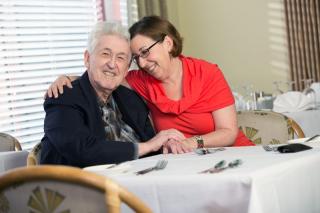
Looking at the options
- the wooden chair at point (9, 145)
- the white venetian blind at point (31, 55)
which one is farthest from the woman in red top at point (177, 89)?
the white venetian blind at point (31, 55)

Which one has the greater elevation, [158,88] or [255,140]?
[158,88]

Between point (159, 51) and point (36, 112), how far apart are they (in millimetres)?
2900

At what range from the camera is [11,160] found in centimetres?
297

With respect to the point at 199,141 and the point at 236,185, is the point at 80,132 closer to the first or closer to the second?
the point at 199,141

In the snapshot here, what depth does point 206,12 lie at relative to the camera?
6973mm

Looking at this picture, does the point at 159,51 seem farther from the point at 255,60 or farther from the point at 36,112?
the point at 255,60

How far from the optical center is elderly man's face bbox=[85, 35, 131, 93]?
267cm

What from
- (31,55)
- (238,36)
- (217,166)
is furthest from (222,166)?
(238,36)

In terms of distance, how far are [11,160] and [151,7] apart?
144 inches

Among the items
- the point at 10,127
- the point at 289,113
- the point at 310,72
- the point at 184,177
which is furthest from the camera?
the point at 310,72

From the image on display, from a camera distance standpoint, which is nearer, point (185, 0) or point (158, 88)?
point (158, 88)

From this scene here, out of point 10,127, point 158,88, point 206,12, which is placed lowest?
point 10,127

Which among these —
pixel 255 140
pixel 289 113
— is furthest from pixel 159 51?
pixel 289 113

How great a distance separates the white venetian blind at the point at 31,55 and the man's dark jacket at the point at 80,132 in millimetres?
2756
